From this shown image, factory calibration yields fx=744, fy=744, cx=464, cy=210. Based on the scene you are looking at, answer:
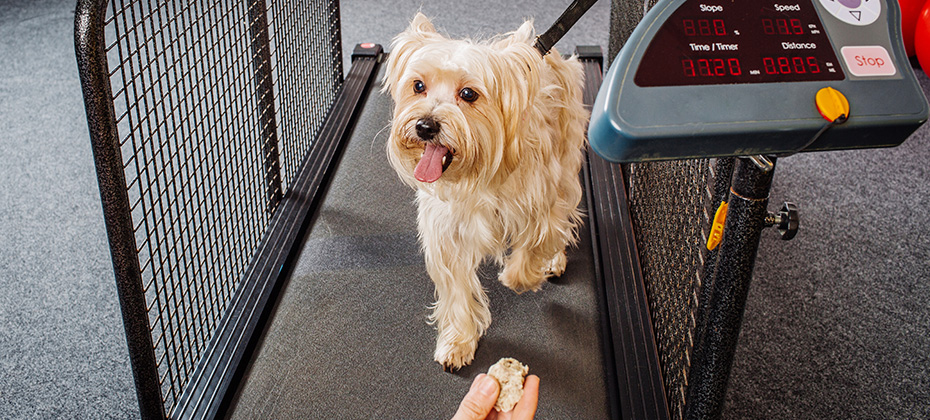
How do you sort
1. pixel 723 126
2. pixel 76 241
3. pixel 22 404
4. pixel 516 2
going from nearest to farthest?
1. pixel 723 126
2. pixel 22 404
3. pixel 76 241
4. pixel 516 2

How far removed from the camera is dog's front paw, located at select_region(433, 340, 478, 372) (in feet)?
5.41

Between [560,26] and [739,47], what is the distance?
0.78m

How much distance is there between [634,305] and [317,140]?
1.20 metres

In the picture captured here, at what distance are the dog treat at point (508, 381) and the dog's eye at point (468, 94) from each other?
0.51m

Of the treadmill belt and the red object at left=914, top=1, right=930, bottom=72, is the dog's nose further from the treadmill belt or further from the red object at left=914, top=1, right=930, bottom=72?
the red object at left=914, top=1, right=930, bottom=72

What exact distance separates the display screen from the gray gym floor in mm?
995

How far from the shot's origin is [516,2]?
3.95 meters

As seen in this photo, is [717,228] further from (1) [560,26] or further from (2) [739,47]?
(1) [560,26]

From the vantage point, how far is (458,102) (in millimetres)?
1411

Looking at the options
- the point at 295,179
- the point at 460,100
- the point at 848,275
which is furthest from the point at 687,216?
the point at 295,179

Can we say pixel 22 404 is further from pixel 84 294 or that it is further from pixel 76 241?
pixel 76 241

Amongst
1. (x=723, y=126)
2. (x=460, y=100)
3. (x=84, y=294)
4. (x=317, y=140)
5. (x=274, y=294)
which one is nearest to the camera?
(x=723, y=126)

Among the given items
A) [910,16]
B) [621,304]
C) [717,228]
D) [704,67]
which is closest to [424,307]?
[621,304]

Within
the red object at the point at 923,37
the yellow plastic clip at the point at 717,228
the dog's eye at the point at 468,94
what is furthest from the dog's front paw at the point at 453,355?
the red object at the point at 923,37
